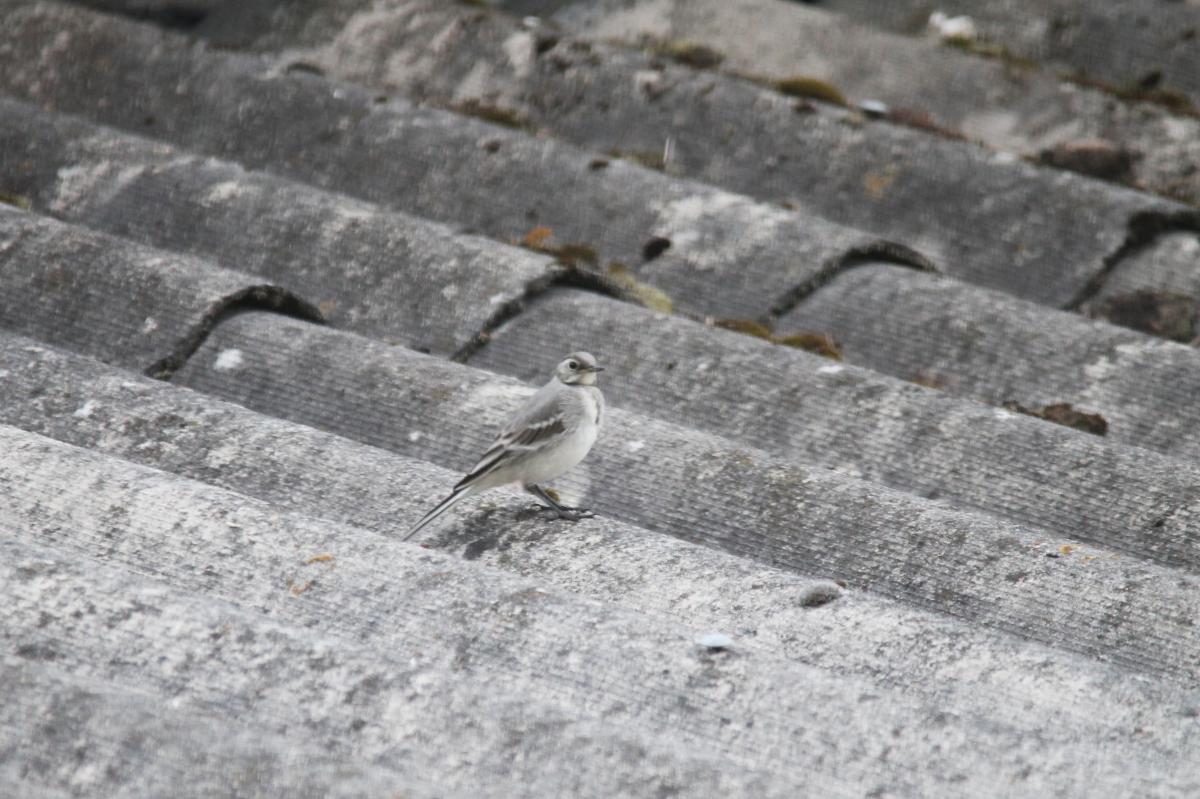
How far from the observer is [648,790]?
137 inches

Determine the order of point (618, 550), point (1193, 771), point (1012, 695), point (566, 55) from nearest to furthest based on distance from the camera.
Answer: point (1193, 771) → point (1012, 695) → point (618, 550) → point (566, 55)

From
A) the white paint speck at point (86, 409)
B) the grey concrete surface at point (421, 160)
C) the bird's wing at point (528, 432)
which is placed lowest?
the grey concrete surface at point (421, 160)

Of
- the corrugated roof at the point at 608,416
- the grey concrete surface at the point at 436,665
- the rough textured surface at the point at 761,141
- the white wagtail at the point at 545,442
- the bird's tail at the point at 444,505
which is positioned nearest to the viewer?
the grey concrete surface at the point at 436,665

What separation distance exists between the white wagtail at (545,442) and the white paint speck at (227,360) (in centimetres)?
171

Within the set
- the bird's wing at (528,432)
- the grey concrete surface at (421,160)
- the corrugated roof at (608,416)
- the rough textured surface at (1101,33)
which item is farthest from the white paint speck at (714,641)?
the rough textured surface at (1101,33)

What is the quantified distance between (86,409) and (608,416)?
6.25 ft

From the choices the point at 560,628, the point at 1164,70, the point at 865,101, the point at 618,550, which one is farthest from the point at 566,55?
the point at 560,628

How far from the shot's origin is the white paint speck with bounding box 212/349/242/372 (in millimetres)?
6930

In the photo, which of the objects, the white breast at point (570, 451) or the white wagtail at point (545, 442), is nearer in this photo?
the white wagtail at point (545, 442)

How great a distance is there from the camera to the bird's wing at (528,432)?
217 inches

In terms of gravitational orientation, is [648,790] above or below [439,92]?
above

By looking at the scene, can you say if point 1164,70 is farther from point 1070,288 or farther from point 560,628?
point 560,628

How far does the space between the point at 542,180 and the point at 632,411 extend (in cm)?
324

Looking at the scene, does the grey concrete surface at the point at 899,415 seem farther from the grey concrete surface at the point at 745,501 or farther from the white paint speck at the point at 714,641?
the white paint speck at the point at 714,641
